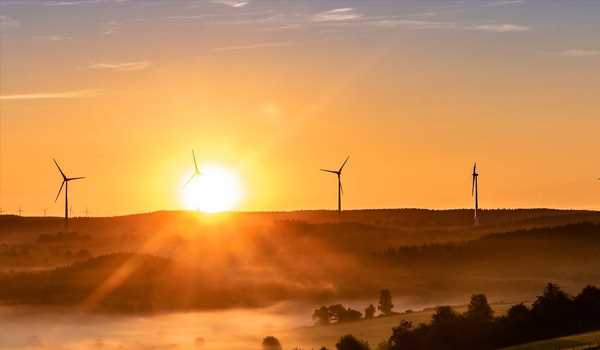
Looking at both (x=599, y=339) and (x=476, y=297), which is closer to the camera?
(x=599, y=339)

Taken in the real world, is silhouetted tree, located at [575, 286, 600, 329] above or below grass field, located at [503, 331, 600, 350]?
above

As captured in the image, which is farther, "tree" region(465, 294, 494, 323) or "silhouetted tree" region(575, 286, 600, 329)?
"tree" region(465, 294, 494, 323)

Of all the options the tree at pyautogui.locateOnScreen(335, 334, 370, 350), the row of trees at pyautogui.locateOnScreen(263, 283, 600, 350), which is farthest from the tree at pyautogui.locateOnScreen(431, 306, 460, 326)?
the tree at pyautogui.locateOnScreen(335, 334, 370, 350)

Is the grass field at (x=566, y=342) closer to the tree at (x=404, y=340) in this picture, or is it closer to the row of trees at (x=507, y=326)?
the row of trees at (x=507, y=326)

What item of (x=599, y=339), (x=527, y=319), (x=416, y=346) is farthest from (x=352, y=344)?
(x=599, y=339)

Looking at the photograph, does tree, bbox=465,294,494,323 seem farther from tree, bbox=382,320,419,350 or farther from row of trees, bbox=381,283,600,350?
tree, bbox=382,320,419,350

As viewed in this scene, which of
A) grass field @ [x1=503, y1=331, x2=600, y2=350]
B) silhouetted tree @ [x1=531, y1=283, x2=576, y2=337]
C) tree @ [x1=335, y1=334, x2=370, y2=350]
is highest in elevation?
silhouetted tree @ [x1=531, y1=283, x2=576, y2=337]

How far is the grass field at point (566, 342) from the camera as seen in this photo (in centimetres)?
12950

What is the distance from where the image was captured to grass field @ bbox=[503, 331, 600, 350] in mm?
129500

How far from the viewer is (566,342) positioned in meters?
132

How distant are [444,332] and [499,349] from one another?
10.5 meters

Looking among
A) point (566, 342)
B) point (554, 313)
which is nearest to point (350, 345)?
point (554, 313)

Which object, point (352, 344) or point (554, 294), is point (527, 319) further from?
point (352, 344)

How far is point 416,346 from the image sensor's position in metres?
151
